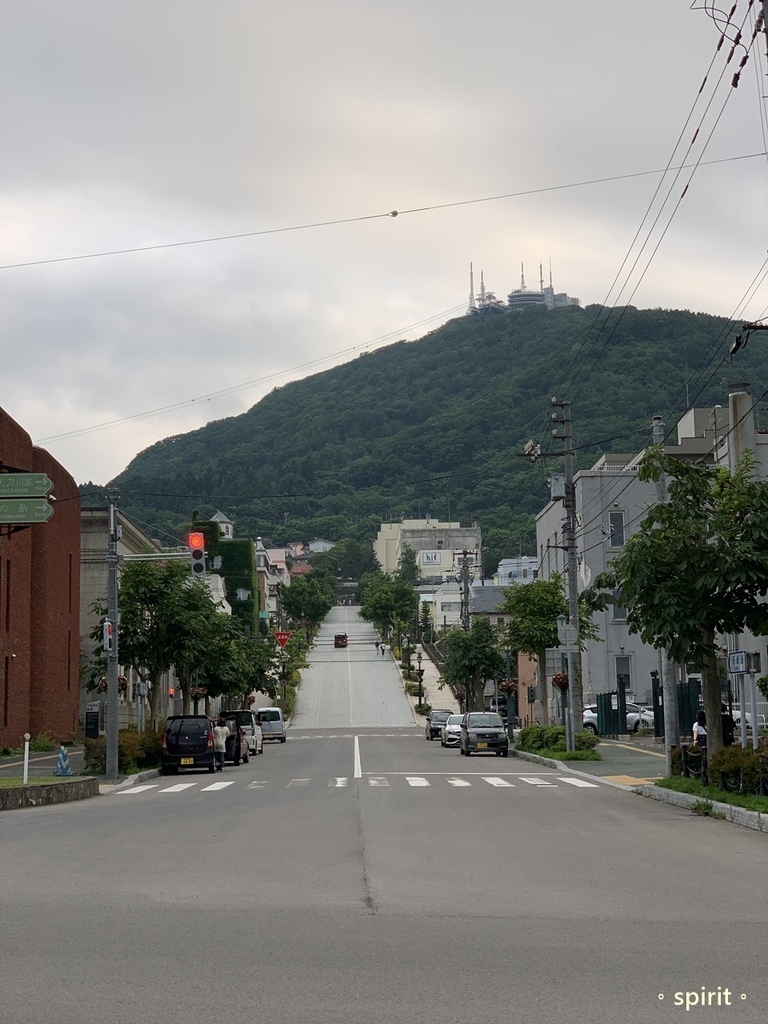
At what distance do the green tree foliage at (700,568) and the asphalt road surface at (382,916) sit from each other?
3210 millimetres

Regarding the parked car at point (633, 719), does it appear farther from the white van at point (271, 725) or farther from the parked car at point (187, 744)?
the parked car at point (187, 744)

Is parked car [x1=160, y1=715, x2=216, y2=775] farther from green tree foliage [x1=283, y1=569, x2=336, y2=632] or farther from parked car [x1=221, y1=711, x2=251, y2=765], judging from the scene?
green tree foliage [x1=283, y1=569, x2=336, y2=632]

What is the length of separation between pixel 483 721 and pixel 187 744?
1405cm


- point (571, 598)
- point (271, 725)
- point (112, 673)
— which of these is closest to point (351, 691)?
point (271, 725)

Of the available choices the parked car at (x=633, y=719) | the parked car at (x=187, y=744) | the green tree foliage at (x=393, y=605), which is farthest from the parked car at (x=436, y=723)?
the green tree foliage at (x=393, y=605)

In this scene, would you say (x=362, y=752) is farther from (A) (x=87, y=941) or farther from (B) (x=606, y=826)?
(A) (x=87, y=941)

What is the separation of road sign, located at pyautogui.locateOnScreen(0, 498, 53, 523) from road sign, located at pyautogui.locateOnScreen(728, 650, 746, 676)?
15.0 m

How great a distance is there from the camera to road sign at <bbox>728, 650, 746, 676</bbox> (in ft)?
72.1

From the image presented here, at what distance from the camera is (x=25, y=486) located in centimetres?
2814

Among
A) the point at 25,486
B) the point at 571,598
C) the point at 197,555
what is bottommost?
the point at 571,598

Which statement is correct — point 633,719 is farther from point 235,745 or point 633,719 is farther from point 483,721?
point 235,745

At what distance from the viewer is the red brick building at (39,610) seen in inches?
1871

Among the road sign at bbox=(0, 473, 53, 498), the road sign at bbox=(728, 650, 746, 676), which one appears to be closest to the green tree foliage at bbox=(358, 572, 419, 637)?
the road sign at bbox=(0, 473, 53, 498)

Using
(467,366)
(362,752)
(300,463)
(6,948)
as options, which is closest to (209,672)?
(362,752)
